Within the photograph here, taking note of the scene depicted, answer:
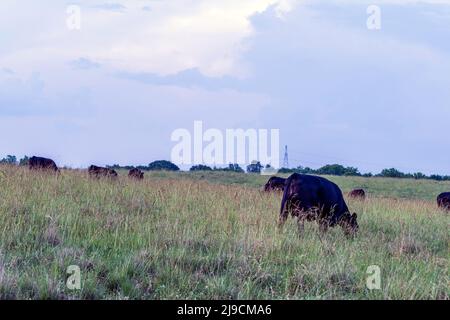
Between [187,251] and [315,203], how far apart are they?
445cm

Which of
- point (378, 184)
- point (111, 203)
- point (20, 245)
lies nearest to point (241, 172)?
point (378, 184)

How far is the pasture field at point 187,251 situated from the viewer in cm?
704

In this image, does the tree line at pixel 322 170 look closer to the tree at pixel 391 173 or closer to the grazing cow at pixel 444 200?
the tree at pixel 391 173

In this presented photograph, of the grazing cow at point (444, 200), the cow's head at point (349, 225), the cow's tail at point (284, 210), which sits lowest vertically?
the grazing cow at point (444, 200)

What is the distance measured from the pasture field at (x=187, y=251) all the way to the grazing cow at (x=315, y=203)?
265 millimetres

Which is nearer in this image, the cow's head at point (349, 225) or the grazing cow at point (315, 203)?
the cow's head at point (349, 225)

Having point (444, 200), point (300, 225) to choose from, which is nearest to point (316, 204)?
point (300, 225)

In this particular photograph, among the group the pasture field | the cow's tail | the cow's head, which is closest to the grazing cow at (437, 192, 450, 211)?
the pasture field

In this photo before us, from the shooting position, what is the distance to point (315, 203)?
12.4 meters


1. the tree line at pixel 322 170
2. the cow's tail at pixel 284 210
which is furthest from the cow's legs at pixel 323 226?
the tree line at pixel 322 170

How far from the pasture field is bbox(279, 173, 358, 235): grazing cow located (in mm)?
265

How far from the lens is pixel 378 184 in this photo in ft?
145

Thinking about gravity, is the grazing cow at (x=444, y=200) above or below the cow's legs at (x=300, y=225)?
below

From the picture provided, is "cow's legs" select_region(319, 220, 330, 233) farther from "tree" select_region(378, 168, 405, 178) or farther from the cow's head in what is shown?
"tree" select_region(378, 168, 405, 178)
